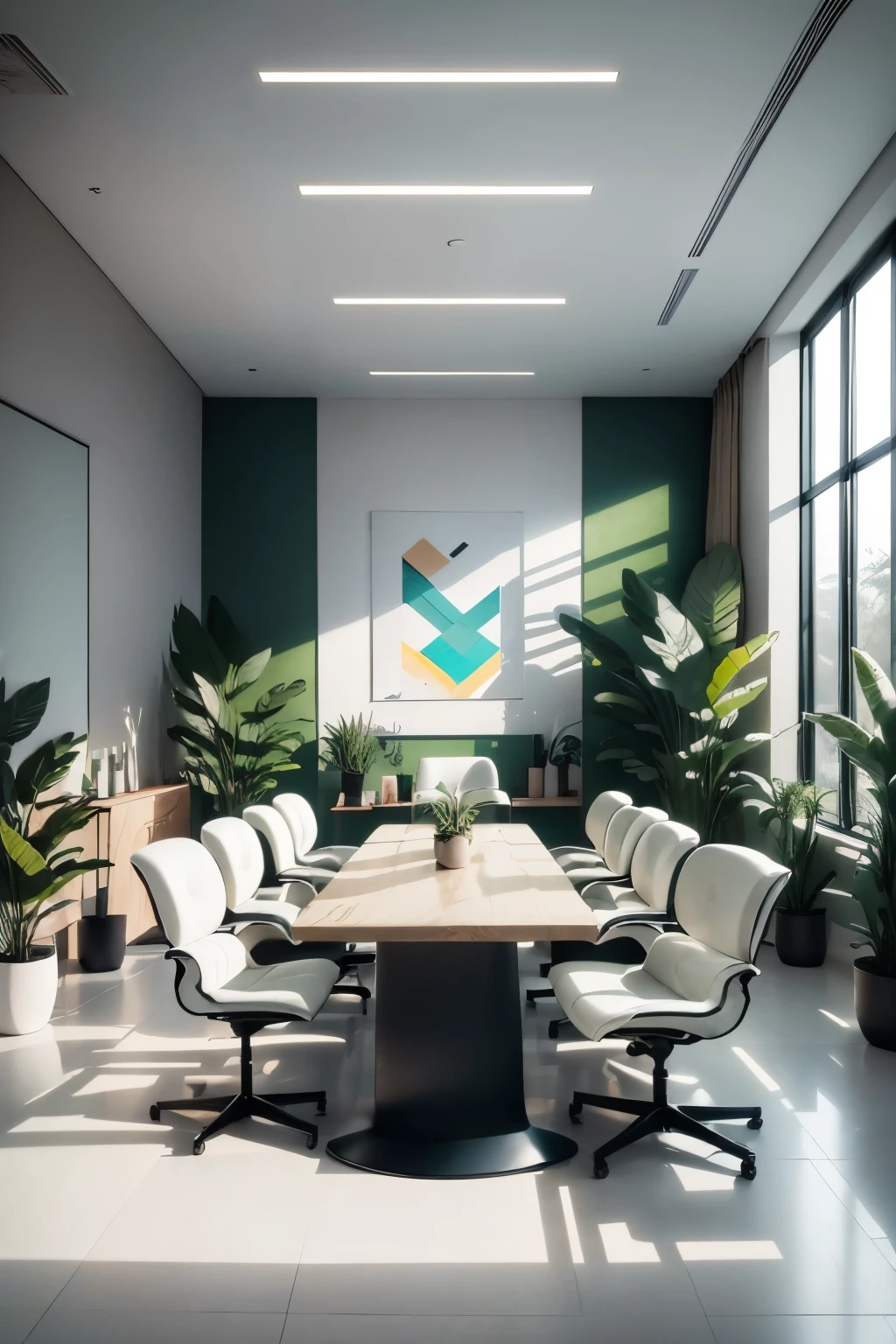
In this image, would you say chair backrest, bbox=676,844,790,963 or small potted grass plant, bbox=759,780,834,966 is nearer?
chair backrest, bbox=676,844,790,963

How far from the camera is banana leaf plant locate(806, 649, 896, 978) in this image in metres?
3.98

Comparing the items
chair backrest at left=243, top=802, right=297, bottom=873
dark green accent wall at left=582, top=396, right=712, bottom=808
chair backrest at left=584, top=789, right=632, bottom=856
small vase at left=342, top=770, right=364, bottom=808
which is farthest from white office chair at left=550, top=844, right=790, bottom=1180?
dark green accent wall at left=582, top=396, right=712, bottom=808

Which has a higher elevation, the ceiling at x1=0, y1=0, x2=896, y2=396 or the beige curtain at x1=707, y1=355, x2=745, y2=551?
the ceiling at x1=0, y1=0, x2=896, y2=396

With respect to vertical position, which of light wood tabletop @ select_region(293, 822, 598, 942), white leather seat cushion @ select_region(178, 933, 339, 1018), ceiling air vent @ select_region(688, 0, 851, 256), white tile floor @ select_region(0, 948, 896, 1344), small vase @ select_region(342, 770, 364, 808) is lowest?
white tile floor @ select_region(0, 948, 896, 1344)

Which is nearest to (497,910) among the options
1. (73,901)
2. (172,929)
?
(172,929)

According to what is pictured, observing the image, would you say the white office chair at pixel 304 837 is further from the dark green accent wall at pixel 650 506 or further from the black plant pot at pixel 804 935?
the dark green accent wall at pixel 650 506

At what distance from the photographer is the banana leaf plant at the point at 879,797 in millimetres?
3980

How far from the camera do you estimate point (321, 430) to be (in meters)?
7.70

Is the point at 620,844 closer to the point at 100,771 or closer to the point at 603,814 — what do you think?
the point at 603,814

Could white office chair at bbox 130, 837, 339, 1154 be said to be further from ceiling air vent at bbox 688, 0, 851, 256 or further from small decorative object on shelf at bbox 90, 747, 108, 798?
ceiling air vent at bbox 688, 0, 851, 256

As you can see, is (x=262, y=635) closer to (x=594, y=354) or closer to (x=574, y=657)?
(x=574, y=657)

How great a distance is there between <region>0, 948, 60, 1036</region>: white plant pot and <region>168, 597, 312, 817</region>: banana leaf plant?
2.30 m

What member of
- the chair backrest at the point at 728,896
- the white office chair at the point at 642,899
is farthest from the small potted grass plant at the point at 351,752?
the chair backrest at the point at 728,896

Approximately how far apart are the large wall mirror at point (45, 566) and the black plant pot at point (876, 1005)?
376cm
